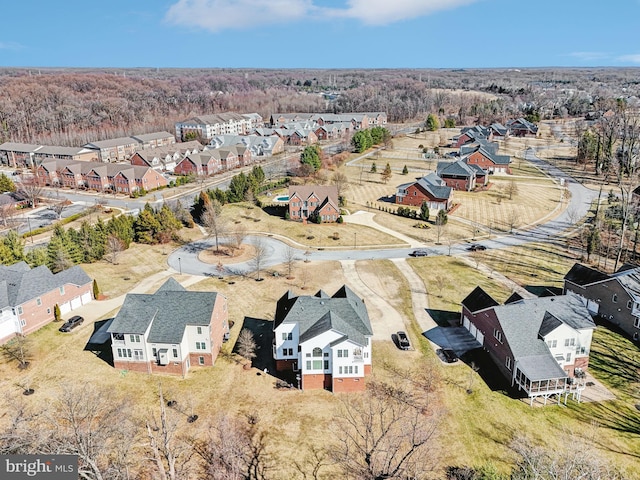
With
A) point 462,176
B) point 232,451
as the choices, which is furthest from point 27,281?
point 462,176

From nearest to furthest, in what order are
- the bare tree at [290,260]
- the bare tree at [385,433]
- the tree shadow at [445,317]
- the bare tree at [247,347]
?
the bare tree at [385,433] < the bare tree at [247,347] < the tree shadow at [445,317] < the bare tree at [290,260]

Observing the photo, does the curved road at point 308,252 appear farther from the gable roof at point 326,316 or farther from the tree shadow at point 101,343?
the gable roof at point 326,316

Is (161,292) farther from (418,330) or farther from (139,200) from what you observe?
(139,200)

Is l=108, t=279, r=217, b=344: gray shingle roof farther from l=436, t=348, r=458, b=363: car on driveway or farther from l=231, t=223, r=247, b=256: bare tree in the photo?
l=231, t=223, r=247, b=256: bare tree

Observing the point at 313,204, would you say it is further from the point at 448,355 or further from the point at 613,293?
the point at 613,293

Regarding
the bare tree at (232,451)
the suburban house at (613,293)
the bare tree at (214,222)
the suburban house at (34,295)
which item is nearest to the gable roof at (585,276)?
the suburban house at (613,293)
